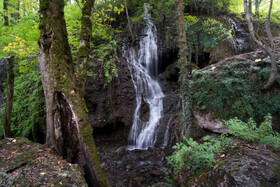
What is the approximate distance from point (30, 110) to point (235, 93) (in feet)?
32.9

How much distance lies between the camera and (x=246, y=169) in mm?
3088

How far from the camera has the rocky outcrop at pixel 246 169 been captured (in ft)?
9.32

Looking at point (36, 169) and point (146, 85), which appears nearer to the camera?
point (36, 169)

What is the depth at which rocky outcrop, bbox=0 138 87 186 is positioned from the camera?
210cm

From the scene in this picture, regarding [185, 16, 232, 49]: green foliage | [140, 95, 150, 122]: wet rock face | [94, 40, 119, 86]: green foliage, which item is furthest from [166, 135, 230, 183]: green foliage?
[185, 16, 232, 49]: green foliage

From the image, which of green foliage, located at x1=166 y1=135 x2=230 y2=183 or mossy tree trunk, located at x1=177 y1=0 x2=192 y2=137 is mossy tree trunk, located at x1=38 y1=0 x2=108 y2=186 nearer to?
green foliage, located at x1=166 y1=135 x2=230 y2=183

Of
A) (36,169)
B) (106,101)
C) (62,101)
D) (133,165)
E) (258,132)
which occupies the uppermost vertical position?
(62,101)

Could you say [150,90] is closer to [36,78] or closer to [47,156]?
[36,78]

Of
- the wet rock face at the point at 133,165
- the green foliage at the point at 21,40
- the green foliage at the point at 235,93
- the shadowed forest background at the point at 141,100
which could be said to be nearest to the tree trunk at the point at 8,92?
the shadowed forest background at the point at 141,100

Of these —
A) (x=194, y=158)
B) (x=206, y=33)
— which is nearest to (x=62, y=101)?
(x=194, y=158)

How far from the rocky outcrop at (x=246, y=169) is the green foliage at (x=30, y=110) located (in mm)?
7942

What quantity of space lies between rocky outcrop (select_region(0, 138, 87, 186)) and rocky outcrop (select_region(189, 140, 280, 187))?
263 cm

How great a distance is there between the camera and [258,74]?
17.4ft

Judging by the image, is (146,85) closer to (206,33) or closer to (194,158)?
(206,33)
